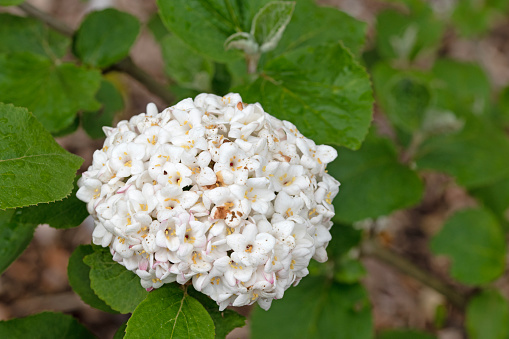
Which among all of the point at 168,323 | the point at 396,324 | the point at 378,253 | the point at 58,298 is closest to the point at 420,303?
the point at 396,324

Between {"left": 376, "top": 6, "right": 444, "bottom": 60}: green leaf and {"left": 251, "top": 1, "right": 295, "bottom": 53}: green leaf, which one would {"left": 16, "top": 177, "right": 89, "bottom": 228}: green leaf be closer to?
{"left": 251, "top": 1, "right": 295, "bottom": 53}: green leaf

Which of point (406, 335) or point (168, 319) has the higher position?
point (168, 319)

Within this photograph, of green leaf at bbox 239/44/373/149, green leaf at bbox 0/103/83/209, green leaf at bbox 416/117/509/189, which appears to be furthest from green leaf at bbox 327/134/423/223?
green leaf at bbox 0/103/83/209

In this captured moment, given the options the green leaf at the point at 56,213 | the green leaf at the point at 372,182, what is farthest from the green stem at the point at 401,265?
the green leaf at the point at 56,213

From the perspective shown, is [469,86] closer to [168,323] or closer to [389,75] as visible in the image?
[389,75]

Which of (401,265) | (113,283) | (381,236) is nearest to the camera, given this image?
(113,283)

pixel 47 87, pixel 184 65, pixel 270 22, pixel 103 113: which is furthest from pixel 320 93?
pixel 103 113

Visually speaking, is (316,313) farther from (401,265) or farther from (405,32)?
(405,32)
